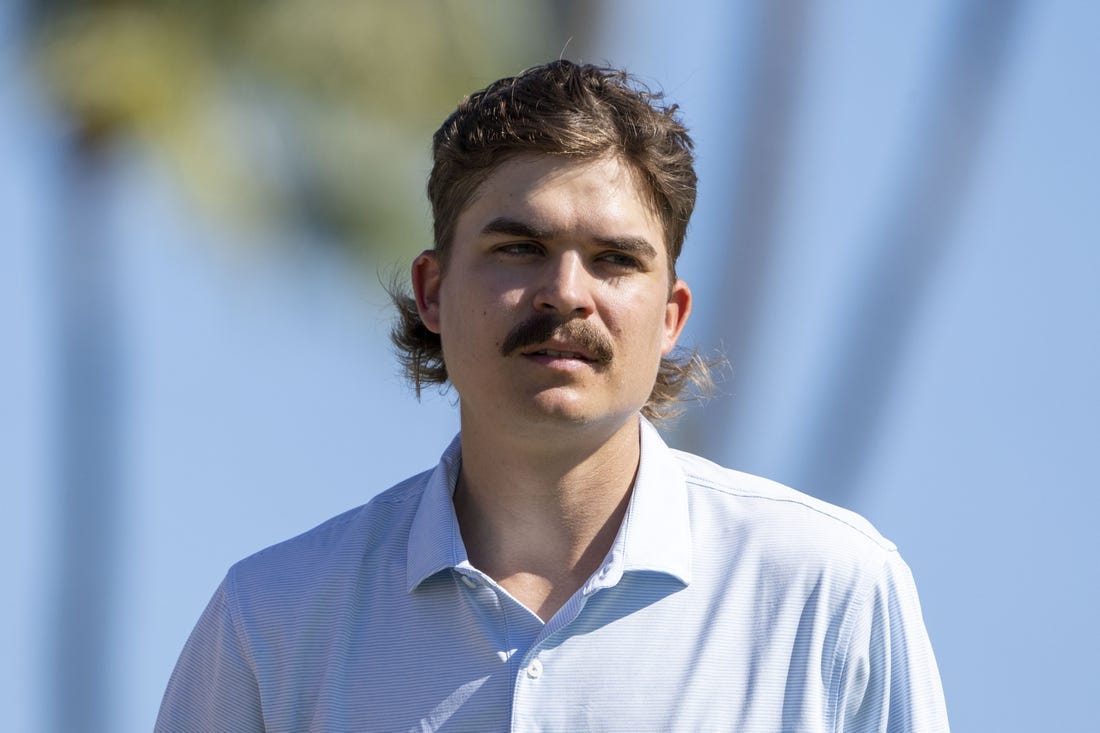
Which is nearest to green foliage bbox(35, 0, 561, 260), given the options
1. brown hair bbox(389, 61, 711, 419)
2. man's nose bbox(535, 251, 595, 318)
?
brown hair bbox(389, 61, 711, 419)

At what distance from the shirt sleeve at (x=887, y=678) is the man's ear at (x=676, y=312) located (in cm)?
68

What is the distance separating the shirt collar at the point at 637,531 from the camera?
2.63 meters

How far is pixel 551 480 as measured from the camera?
2768 millimetres

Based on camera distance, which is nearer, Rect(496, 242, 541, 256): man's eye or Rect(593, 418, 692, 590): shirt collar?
Rect(593, 418, 692, 590): shirt collar

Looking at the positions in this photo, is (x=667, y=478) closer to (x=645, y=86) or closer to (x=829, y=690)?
(x=829, y=690)

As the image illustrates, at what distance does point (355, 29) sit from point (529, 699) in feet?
22.8

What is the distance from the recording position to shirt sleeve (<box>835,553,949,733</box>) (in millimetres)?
2553

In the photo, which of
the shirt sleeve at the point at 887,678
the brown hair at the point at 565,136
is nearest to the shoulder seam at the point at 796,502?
the shirt sleeve at the point at 887,678

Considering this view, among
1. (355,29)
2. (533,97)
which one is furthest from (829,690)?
(355,29)

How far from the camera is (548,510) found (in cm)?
278

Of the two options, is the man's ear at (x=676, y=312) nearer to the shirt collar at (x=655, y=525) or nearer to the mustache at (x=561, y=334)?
the shirt collar at (x=655, y=525)

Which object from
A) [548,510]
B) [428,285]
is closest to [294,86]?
[428,285]

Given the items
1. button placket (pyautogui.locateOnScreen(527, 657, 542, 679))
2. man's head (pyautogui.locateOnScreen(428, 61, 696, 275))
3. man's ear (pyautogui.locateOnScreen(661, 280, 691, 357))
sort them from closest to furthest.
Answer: button placket (pyautogui.locateOnScreen(527, 657, 542, 679)), man's head (pyautogui.locateOnScreen(428, 61, 696, 275)), man's ear (pyautogui.locateOnScreen(661, 280, 691, 357))

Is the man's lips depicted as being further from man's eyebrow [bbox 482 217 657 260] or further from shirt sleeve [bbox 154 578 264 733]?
shirt sleeve [bbox 154 578 264 733]
